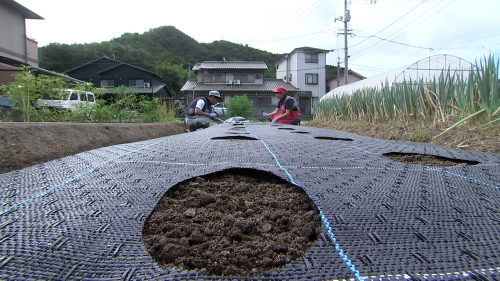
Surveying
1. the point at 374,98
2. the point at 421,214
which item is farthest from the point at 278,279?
the point at 374,98

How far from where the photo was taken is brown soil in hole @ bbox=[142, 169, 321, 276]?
2.37 ft

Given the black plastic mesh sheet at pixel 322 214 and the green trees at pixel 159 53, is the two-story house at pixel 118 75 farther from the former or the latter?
the black plastic mesh sheet at pixel 322 214

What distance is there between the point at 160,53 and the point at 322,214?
3921 centimetres

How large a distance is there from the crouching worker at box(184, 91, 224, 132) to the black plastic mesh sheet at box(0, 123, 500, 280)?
345 cm

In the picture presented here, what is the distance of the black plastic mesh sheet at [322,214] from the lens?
2.11ft

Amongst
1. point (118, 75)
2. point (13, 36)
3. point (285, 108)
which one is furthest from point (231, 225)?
point (118, 75)

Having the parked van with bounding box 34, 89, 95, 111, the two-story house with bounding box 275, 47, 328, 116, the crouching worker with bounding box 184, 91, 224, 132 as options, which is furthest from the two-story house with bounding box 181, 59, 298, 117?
the crouching worker with bounding box 184, 91, 224, 132

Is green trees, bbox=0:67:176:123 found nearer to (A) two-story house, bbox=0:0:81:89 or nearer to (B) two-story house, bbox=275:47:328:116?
(A) two-story house, bbox=0:0:81:89

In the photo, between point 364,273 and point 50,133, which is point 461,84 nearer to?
point 364,273

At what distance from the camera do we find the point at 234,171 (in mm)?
1335

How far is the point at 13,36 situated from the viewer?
34.8 ft

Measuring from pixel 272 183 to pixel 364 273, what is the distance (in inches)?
25.2

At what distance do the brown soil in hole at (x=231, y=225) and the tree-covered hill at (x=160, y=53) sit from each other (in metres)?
29.5

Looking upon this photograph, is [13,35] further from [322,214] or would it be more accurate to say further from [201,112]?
[322,214]
